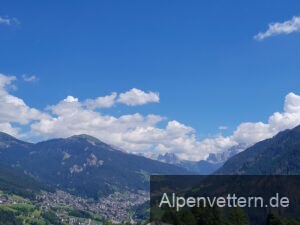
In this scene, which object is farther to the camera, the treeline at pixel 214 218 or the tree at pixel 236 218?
the tree at pixel 236 218

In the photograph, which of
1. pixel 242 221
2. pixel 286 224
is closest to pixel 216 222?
pixel 242 221

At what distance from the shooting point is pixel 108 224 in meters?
127

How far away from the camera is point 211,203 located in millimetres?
116000

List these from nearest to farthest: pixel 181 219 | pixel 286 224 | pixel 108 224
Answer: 1. pixel 286 224
2. pixel 181 219
3. pixel 108 224

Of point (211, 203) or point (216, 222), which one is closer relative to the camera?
point (216, 222)

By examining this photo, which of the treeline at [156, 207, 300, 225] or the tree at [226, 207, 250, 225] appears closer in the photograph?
the treeline at [156, 207, 300, 225]

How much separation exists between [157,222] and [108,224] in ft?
55.8

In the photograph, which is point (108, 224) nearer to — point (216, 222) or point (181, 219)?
point (181, 219)

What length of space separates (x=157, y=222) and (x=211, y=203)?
15.5 meters

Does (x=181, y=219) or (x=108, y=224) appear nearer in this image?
(x=181, y=219)

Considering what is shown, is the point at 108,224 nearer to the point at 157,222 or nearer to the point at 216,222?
the point at 157,222

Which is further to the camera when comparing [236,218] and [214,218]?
[214,218]

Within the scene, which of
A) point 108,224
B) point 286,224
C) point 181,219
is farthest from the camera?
point 108,224

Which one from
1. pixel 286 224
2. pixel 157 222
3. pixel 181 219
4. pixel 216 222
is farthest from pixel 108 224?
pixel 286 224
